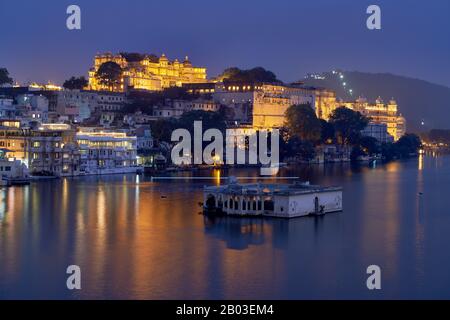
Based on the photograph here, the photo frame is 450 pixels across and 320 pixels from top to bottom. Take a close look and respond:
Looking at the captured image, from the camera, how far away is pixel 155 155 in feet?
71.2

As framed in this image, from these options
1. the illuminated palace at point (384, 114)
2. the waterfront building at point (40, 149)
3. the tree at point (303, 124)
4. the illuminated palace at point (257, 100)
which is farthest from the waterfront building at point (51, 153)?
the illuminated palace at point (384, 114)

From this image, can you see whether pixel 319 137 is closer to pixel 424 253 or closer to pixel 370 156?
pixel 370 156

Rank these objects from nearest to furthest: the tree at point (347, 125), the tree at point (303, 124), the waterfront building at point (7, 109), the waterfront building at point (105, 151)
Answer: the waterfront building at point (105, 151) → the waterfront building at point (7, 109) → the tree at point (303, 124) → the tree at point (347, 125)

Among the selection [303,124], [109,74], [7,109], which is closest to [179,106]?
[109,74]

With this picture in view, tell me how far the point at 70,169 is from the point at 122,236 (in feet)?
31.4

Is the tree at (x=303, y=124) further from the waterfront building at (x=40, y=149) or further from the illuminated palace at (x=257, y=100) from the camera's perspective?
the waterfront building at (x=40, y=149)

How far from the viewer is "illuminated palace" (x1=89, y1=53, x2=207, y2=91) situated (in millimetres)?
30656

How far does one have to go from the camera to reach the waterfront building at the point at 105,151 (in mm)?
19125

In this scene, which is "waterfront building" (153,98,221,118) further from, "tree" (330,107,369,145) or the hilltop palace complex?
"tree" (330,107,369,145)

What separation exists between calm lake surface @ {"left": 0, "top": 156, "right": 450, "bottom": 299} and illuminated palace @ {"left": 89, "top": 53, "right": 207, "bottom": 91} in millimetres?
17922

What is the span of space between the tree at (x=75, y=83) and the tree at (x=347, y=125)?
9345 mm

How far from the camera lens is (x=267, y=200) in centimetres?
1032

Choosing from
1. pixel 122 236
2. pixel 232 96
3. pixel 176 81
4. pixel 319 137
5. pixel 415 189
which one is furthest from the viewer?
pixel 176 81
